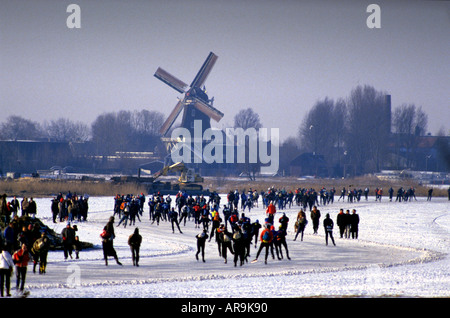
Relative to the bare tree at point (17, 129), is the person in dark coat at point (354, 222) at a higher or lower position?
lower

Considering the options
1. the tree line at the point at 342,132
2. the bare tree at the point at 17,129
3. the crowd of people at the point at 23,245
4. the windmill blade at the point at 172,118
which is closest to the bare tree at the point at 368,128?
the tree line at the point at 342,132

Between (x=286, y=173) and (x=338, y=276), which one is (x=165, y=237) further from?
(x=286, y=173)

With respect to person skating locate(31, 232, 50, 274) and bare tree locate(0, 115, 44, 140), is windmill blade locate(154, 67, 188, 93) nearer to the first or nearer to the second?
bare tree locate(0, 115, 44, 140)

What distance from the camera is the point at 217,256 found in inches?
961

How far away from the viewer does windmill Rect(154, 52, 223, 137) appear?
9838 centimetres

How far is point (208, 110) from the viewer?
98562 millimetres

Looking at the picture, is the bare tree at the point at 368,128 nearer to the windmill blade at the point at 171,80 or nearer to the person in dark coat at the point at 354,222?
the windmill blade at the point at 171,80

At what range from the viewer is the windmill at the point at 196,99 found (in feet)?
323

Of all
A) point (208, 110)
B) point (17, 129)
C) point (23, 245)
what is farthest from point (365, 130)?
point (23, 245)

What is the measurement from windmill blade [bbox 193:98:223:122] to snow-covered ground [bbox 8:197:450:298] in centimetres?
6587

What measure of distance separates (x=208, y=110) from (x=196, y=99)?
2.48 meters

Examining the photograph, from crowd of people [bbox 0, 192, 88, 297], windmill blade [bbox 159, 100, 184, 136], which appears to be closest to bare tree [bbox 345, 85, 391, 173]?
windmill blade [bbox 159, 100, 184, 136]
